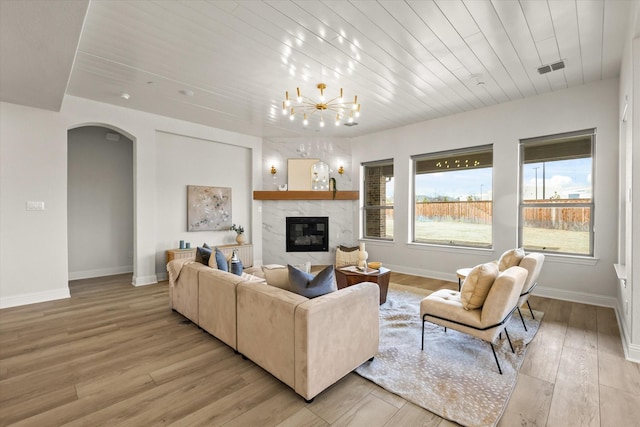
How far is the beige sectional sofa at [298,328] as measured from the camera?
6.40ft

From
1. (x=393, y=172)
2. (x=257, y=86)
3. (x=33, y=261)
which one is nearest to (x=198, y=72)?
(x=257, y=86)

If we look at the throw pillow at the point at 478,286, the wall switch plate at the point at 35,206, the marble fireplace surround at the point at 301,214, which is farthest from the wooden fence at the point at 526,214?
the wall switch plate at the point at 35,206

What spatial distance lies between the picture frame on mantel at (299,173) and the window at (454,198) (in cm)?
232

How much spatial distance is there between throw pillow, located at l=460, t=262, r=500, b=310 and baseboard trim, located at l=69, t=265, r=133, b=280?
6298mm

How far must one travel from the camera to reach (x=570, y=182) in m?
4.28

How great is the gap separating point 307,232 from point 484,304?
476 centimetres

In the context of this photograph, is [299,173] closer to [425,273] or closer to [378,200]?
[378,200]

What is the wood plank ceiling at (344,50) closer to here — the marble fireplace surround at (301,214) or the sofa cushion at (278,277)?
the sofa cushion at (278,277)

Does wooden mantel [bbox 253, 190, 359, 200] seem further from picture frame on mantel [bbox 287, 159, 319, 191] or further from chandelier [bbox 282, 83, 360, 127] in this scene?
A: chandelier [bbox 282, 83, 360, 127]

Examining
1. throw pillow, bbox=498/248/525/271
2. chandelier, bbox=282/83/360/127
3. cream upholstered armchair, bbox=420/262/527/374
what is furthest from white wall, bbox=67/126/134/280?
throw pillow, bbox=498/248/525/271

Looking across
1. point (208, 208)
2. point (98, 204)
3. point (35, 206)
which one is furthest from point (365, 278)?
point (98, 204)

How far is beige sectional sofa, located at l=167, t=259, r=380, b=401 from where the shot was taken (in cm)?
195

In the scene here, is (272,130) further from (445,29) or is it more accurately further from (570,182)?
(570,182)

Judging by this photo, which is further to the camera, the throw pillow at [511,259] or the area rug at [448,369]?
the throw pillow at [511,259]
